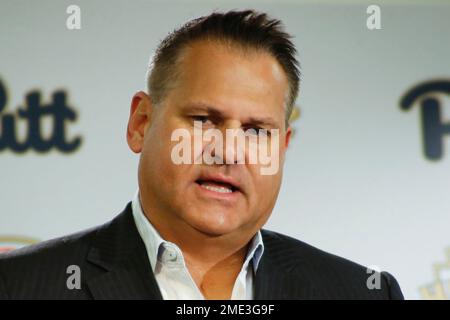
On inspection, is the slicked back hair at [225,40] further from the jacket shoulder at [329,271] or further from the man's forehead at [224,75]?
the jacket shoulder at [329,271]

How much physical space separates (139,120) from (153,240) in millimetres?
192

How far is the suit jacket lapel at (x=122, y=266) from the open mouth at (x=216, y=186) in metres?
0.13

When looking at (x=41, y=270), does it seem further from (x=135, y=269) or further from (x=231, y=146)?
(x=231, y=146)

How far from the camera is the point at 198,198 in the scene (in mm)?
929

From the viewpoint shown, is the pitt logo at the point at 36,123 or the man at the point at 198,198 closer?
the man at the point at 198,198

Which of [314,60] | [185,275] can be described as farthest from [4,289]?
[314,60]

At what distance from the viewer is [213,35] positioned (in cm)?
96

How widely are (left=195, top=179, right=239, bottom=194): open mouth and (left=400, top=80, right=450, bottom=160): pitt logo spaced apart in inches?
22.6

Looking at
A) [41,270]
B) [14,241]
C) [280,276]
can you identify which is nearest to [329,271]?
[280,276]

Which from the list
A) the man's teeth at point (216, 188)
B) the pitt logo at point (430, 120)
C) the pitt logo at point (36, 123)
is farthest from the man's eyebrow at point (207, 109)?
the pitt logo at point (430, 120)

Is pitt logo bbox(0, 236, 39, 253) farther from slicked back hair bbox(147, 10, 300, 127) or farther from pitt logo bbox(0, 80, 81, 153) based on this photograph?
slicked back hair bbox(147, 10, 300, 127)

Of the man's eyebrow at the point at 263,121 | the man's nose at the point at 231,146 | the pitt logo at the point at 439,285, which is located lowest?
the pitt logo at the point at 439,285

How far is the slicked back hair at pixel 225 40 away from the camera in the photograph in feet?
3.14

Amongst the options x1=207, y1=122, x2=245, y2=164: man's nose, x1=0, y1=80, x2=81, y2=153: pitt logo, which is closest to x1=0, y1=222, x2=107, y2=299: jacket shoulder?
x1=207, y1=122, x2=245, y2=164: man's nose
